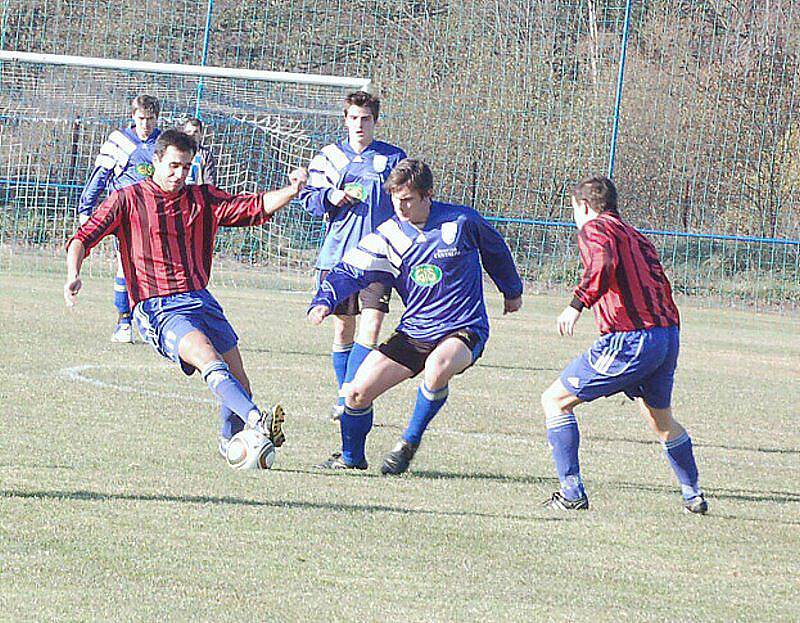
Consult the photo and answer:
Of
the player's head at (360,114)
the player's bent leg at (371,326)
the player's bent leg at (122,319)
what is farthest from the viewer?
the player's bent leg at (122,319)

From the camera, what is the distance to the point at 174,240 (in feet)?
21.5

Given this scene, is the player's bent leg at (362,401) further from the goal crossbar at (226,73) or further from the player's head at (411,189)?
the goal crossbar at (226,73)

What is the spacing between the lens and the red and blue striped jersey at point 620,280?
5.61 metres

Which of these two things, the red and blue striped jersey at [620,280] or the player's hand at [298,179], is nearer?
the red and blue striped jersey at [620,280]

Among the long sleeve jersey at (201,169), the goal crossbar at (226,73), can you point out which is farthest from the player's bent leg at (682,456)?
the goal crossbar at (226,73)

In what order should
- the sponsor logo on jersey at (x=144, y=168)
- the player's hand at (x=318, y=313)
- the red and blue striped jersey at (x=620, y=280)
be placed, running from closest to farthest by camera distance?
1. the red and blue striped jersey at (x=620, y=280)
2. the player's hand at (x=318, y=313)
3. the sponsor logo on jersey at (x=144, y=168)

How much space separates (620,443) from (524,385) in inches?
99.9

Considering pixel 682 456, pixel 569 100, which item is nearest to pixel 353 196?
pixel 682 456

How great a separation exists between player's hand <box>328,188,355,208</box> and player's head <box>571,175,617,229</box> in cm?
222

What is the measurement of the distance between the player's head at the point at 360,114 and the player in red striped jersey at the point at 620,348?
2466 millimetres

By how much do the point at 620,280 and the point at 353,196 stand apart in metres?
2.78

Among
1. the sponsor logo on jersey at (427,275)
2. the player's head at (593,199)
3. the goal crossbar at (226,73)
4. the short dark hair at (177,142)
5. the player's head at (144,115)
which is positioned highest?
the goal crossbar at (226,73)

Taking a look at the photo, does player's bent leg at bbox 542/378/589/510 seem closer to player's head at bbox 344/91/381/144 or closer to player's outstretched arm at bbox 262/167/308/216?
player's outstretched arm at bbox 262/167/308/216

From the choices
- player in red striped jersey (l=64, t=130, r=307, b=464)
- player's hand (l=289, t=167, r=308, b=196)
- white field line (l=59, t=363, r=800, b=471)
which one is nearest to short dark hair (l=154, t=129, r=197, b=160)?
player in red striped jersey (l=64, t=130, r=307, b=464)
